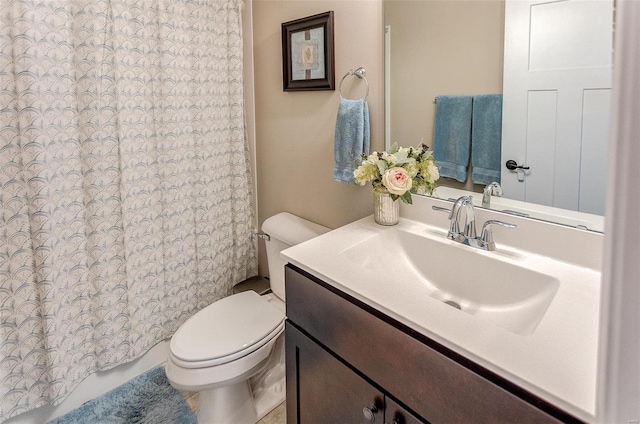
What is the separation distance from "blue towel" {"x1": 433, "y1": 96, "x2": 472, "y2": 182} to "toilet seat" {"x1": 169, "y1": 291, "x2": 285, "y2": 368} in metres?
0.91

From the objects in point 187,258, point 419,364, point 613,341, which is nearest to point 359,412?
point 419,364

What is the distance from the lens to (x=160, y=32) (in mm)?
1621

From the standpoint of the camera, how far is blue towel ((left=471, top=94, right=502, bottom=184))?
3.93 feet

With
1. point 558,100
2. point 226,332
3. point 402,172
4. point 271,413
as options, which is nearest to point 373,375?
point 402,172

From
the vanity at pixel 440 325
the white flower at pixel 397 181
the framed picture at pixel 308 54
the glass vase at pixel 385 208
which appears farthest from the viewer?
the framed picture at pixel 308 54

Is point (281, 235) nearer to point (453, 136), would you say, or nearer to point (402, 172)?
point (402, 172)

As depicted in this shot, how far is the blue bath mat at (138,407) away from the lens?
1613 mm

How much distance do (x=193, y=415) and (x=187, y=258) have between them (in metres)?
0.70

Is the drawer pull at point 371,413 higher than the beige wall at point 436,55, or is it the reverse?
the beige wall at point 436,55

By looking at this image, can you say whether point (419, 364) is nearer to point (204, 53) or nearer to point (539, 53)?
point (539, 53)

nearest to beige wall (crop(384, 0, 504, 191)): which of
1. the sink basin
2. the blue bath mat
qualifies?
the sink basin

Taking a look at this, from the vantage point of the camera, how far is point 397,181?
1.26 m

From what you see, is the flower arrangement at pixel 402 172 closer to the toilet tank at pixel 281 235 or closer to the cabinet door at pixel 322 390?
the toilet tank at pixel 281 235

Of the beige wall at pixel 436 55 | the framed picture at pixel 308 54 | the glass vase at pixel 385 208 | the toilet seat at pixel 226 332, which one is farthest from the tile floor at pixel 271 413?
the framed picture at pixel 308 54
